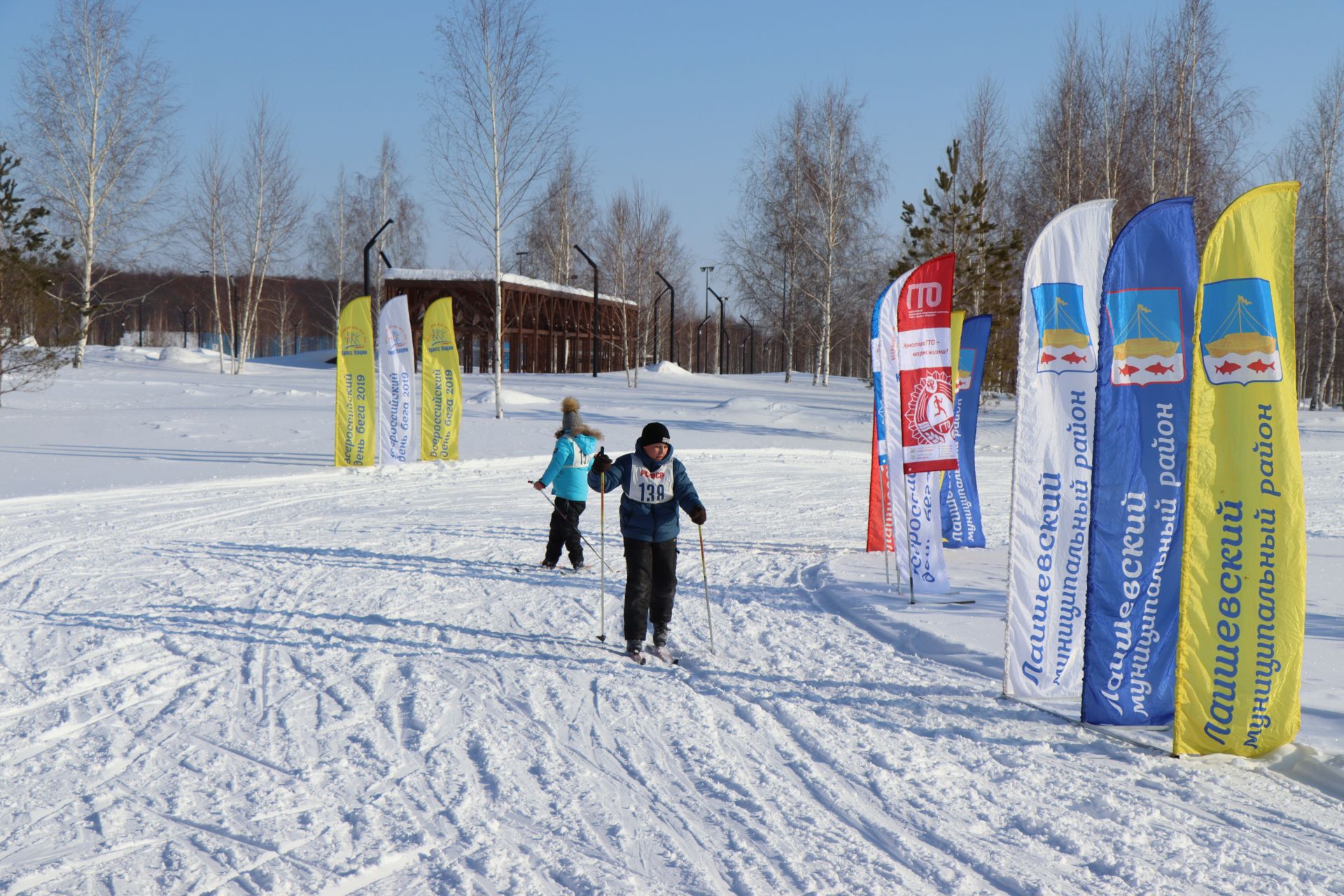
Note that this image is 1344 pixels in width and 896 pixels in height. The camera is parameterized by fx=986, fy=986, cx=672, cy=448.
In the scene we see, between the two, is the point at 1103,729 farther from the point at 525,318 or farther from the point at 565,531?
the point at 525,318

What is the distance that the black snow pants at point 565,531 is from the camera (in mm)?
9562

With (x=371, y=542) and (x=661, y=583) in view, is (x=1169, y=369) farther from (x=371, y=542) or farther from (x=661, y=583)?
(x=371, y=542)

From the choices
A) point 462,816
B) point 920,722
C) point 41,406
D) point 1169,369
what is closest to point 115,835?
point 462,816

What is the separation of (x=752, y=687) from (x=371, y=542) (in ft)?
20.8

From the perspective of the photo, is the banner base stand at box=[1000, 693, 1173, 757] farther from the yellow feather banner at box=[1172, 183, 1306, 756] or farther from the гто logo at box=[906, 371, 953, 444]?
the гто logo at box=[906, 371, 953, 444]

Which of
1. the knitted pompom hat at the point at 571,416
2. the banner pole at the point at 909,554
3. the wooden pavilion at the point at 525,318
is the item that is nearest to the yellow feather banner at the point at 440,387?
the knitted pompom hat at the point at 571,416

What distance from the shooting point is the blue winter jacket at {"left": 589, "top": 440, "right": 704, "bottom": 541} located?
6.50 meters

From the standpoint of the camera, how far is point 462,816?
163 inches

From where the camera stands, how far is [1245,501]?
4609 millimetres

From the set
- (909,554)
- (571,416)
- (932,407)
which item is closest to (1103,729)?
(909,554)

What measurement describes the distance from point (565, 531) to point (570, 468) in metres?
0.61

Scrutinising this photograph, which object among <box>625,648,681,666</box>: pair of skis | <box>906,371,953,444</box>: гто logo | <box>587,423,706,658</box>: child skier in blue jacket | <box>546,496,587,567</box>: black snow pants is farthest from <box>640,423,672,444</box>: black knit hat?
<box>546,496,587,567</box>: black snow pants

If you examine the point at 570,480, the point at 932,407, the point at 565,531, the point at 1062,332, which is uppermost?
the point at 1062,332

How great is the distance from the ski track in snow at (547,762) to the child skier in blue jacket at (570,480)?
2.32ft
